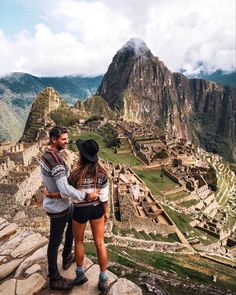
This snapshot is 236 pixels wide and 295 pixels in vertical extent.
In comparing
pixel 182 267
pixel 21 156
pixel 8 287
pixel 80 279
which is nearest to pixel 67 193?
pixel 80 279

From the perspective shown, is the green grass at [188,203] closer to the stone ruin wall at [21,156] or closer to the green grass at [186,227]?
the green grass at [186,227]

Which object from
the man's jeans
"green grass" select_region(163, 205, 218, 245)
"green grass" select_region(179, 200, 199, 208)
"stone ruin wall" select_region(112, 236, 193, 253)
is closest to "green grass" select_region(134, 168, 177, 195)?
"green grass" select_region(179, 200, 199, 208)

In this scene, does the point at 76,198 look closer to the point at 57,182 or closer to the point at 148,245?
the point at 57,182

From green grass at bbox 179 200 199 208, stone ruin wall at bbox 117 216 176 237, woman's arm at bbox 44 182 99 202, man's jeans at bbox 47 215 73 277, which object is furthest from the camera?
green grass at bbox 179 200 199 208

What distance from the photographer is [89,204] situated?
6781 millimetres

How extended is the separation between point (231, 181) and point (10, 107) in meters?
99.4

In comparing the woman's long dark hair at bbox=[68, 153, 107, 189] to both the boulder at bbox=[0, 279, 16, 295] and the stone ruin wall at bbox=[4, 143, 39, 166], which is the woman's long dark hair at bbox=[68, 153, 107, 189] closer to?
the boulder at bbox=[0, 279, 16, 295]

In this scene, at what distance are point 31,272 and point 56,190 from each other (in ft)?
6.26

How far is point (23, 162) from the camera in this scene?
2912cm

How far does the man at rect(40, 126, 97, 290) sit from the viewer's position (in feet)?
21.5

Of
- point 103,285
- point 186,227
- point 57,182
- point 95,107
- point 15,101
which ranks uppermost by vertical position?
point 15,101

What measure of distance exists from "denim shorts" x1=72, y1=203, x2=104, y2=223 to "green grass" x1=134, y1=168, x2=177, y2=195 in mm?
34085

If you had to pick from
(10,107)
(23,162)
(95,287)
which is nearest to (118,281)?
(95,287)

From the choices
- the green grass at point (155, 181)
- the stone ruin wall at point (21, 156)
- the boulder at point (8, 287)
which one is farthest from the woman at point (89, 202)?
the green grass at point (155, 181)
